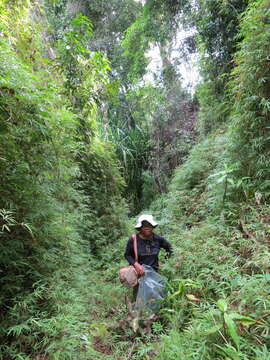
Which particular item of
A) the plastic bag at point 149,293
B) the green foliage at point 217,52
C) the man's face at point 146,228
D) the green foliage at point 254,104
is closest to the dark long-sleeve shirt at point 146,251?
the man's face at point 146,228

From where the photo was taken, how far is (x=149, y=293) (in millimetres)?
2529

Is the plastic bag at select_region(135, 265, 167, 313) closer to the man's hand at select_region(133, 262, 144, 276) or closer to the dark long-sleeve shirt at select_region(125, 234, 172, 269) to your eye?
the man's hand at select_region(133, 262, 144, 276)

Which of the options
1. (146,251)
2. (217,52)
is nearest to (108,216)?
(146,251)

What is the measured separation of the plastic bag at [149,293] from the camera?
2.49 metres

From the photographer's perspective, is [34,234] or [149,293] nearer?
[34,234]

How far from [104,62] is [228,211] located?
407 cm

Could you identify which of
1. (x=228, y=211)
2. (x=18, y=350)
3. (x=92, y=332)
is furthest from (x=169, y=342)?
(x=228, y=211)

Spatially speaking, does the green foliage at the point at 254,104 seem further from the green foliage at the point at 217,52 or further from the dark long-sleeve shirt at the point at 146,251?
the green foliage at the point at 217,52

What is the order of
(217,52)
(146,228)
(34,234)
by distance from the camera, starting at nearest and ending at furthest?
(34,234) → (146,228) → (217,52)

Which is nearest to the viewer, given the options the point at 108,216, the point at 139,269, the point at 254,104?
the point at 139,269

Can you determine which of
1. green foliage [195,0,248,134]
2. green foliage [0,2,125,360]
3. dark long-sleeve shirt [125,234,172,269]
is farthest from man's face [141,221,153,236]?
green foliage [195,0,248,134]

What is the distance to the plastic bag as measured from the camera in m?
2.49

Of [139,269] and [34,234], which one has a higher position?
[34,234]

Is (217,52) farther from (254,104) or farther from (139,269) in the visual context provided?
(139,269)
